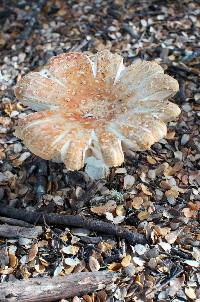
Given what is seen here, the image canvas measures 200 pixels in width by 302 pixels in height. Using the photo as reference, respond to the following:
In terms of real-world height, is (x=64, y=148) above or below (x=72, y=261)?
above

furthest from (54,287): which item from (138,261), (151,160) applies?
(151,160)

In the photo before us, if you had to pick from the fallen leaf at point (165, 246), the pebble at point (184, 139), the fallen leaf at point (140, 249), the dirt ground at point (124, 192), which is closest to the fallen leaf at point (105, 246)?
the dirt ground at point (124, 192)

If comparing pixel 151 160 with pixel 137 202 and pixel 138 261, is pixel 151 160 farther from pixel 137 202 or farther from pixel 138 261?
pixel 138 261

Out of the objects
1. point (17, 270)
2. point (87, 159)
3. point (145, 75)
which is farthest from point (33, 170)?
point (145, 75)

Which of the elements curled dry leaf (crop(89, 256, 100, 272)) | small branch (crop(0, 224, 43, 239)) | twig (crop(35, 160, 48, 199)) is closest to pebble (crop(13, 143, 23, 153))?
twig (crop(35, 160, 48, 199))

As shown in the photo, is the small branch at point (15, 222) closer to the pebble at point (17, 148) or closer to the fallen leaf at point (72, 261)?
the fallen leaf at point (72, 261)

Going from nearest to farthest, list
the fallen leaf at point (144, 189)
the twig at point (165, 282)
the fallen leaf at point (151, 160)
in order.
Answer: the twig at point (165, 282) < the fallen leaf at point (144, 189) < the fallen leaf at point (151, 160)

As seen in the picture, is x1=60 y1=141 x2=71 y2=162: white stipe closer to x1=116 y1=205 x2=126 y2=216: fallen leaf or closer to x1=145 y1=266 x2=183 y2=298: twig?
Result: x1=116 y1=205 x2=126 y2=216: fallen leaf
